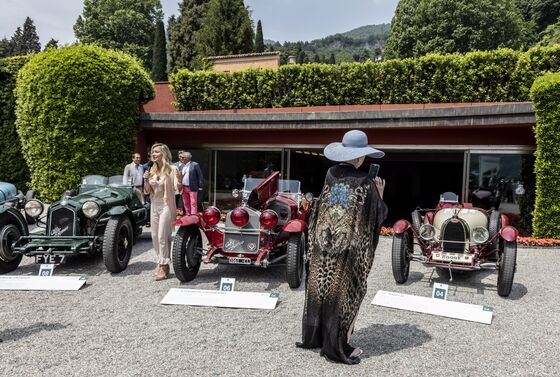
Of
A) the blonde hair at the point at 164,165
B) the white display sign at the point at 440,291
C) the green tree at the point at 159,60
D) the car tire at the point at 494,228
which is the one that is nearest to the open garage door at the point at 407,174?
the car tire at the point at 494,228

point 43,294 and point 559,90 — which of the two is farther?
point 559,90

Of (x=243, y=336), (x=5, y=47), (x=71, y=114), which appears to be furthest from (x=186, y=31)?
(x=5, y=47)

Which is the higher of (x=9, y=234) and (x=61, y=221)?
Answer: (x=61, y=221)

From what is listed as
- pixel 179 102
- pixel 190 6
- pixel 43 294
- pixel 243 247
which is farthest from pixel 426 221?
pixel 190 6

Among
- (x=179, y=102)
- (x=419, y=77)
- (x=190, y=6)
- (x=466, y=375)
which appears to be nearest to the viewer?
(x=466, y=375)

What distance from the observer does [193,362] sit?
321cm

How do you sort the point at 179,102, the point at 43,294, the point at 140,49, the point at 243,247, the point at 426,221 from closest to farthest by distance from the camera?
1. the point at 43,294
2. the point at 243,247
3. the point at 426,221
4. the point at 179,102
5. the point at 140,49

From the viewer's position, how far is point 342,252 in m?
3.19

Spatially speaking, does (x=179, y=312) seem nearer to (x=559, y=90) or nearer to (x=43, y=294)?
(x=43, y=294)

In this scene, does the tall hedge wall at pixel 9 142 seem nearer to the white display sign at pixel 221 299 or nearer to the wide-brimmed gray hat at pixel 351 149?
the white display sign at pixel 221 299

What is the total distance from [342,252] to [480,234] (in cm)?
298

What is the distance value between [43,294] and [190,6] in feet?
108

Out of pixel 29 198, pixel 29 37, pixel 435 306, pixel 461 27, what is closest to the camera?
pixel 435 306

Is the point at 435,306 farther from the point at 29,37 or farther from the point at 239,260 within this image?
the point at 29,37
